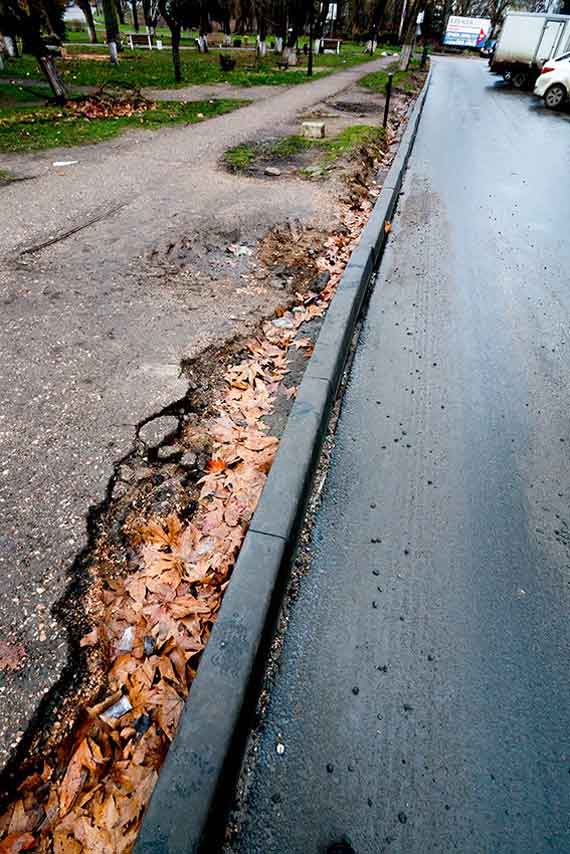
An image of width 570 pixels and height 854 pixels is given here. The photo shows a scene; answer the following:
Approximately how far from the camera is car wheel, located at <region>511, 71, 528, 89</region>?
2398 cm

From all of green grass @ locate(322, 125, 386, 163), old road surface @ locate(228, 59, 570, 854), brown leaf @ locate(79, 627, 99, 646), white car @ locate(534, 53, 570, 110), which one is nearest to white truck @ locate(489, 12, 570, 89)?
white car @ locate(534, 53, 570, 110)

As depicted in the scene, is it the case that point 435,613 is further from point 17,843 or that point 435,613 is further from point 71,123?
point 71,123

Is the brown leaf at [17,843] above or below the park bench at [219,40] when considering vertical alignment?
above

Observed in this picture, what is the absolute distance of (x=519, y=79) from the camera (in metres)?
24.3

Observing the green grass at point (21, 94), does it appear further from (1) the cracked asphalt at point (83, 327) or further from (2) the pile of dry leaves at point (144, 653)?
(2) the pile of dry leaves at point (144, 653)

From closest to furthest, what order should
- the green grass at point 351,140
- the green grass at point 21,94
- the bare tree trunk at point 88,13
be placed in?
the green grass at point 351,140
the green grass at point 21,94
the bare tree trunk at point 88,13

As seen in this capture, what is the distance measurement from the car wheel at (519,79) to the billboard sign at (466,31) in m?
35.9

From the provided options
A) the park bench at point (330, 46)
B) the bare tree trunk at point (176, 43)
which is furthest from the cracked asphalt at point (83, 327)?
the park bench at point (330, 46)

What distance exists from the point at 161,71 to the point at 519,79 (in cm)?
1785

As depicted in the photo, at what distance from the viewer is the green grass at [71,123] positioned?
9.95 metres

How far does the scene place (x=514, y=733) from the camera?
1896 mm

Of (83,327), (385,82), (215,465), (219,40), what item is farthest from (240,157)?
(219,40)

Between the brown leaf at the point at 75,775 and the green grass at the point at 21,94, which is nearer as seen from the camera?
the brown leaf at the point at 75,775

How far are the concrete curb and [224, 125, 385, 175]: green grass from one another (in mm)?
7080
